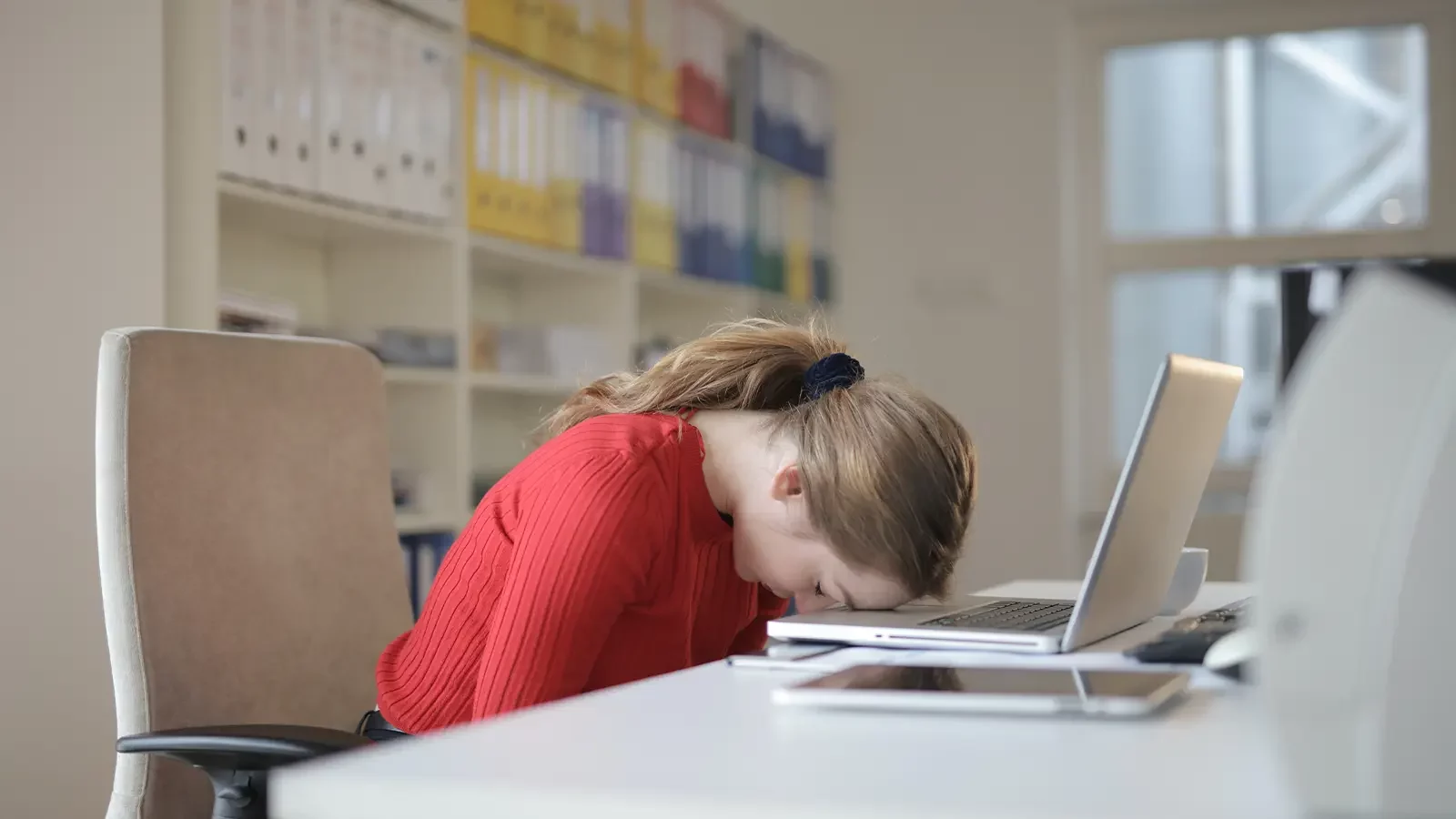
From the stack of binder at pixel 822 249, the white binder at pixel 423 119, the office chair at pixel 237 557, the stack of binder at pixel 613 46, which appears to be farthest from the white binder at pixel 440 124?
the stack of binder at pixel 822 249

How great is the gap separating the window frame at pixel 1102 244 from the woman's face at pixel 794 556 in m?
3.69

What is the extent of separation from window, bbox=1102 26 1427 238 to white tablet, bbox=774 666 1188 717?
4.25 meters

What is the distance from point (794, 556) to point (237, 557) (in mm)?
540

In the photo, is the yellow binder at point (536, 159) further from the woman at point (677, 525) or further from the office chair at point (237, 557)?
the woman at point (677, 525)

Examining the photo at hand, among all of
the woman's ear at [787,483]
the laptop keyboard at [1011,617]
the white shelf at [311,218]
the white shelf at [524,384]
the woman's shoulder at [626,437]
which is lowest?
the laptop keyboard at [1011,617]

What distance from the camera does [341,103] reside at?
2.61 m

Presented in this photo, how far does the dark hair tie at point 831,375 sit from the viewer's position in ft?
4.21

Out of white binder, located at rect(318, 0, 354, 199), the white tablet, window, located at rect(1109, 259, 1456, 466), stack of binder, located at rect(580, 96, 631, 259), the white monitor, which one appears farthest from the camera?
window, located at rect(1109, 259, 1456, 466)

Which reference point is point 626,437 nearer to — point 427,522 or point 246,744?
point 246,744

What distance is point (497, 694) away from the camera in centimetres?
105

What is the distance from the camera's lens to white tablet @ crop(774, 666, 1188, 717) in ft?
2.54

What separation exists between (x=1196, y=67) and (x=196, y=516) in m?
4.31

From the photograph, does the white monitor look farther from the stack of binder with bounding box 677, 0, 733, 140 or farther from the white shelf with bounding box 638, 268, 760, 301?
the stack of binder with bounding box 677, 0, 733, 140

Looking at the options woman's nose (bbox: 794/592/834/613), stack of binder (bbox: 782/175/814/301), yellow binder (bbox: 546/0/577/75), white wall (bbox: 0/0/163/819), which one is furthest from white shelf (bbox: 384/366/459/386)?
stack of binder (bbox: 782/175/814/301)
